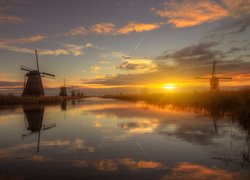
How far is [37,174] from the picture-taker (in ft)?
19.3

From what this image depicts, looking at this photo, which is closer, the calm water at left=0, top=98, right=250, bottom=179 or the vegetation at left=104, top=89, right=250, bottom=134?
the calm water at left=0, top=98, right=250, bottom=179

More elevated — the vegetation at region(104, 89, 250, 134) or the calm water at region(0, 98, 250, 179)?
the vegetation at region(104, 89, 250, 134)

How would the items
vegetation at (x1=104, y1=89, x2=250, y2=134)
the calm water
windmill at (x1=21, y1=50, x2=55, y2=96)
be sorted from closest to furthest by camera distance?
Answer: the calm water → vegetation at (x1=104, y1=89, x2=250, y2=134) → windmill at (x1=21, y1=50, x2=55, y2=96)

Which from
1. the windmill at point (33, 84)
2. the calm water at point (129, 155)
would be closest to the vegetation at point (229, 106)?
the calm water at point (129, 155)

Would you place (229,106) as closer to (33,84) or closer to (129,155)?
(129,155)

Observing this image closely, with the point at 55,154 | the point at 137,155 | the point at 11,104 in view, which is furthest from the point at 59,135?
the point at 11,104

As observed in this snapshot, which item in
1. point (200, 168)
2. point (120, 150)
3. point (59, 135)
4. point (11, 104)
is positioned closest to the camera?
point (200, 168)

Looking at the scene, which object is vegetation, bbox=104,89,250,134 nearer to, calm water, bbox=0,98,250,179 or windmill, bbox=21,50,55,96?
calm water, bbox=0,98,250,179

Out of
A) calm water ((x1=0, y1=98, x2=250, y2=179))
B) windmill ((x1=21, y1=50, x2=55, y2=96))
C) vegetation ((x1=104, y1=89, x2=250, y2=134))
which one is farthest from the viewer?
windmill ((x1=21, y1=50, x2=55, y2=96))

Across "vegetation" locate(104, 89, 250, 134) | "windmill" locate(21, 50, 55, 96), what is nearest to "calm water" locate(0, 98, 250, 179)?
"vegetation" locate(104, 89, 250, 134)

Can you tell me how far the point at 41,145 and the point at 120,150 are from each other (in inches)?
136

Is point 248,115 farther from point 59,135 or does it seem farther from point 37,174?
point 37,174

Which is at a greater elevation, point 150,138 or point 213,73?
point 213,73

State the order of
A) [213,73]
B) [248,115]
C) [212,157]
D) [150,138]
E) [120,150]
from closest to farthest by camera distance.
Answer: [212,157] → [120,150] → [150,138] → [248,115] → [213,73]
